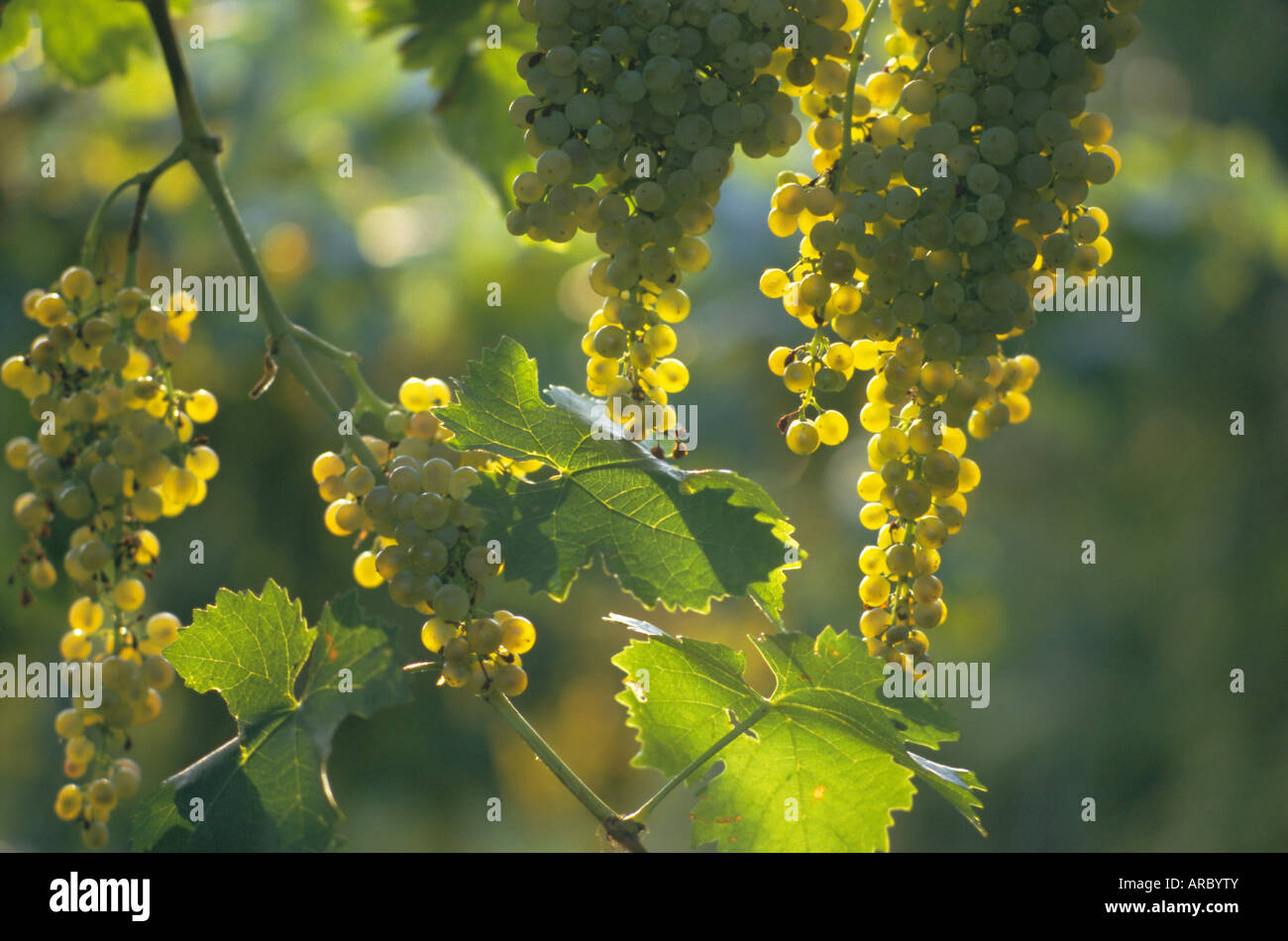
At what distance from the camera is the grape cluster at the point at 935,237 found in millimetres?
503

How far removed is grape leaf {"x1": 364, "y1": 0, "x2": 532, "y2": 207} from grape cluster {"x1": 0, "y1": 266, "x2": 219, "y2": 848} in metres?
0.31

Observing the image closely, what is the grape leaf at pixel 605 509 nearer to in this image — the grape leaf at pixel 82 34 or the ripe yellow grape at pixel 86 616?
the ripe yellow grape at pixel 86 616

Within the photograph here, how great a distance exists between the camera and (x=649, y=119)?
52 centimetres

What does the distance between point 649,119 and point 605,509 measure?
19 centimetres

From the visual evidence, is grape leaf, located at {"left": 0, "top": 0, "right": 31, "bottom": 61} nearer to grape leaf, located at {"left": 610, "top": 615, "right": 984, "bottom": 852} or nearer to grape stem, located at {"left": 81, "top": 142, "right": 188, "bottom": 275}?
grape stem, located at {"left": 81, "top": 142, "right": 188, "bottom": 275}

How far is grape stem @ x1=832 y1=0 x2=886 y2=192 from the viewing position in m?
0.51

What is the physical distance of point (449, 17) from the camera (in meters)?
0.82

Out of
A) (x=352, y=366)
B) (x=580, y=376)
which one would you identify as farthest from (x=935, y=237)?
(x=580, y=376)

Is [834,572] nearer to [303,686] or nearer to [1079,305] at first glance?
[1079,305]

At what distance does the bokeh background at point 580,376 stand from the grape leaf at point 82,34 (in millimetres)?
560

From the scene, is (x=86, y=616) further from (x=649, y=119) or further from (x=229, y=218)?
(x=649, y=119)

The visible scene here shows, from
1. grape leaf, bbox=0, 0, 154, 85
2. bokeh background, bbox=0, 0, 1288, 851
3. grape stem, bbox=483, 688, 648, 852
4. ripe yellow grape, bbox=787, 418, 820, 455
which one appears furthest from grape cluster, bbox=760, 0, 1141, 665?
bokeh background, bbox=0, 0, 1288, 851
